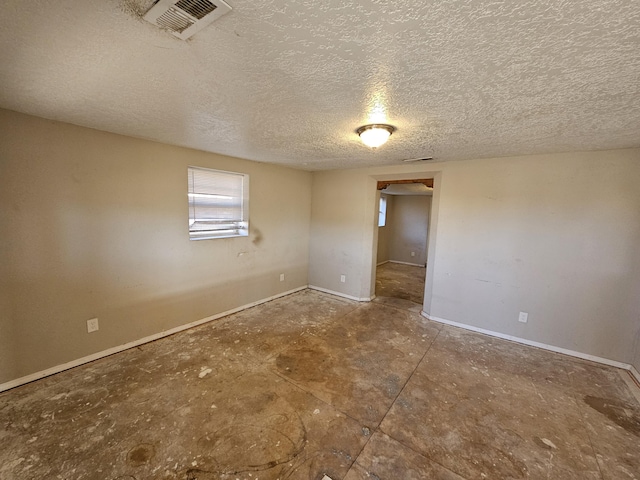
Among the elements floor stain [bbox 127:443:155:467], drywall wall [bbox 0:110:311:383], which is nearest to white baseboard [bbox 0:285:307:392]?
drywall wall [bbox 0:110:311:383]

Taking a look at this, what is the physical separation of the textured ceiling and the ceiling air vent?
4 cm

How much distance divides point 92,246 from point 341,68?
8.59 feet

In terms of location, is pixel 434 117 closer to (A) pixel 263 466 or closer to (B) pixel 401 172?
(B) pixel 401 172

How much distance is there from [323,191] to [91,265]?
3283mm

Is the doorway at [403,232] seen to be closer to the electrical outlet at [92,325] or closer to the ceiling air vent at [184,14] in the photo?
the electrical outlet at [92,325]

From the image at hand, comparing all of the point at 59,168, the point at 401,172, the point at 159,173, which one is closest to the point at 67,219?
the point at 59,168

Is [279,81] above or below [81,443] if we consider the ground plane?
above

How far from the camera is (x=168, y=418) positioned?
1.73 metres

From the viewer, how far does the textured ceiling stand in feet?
2.88

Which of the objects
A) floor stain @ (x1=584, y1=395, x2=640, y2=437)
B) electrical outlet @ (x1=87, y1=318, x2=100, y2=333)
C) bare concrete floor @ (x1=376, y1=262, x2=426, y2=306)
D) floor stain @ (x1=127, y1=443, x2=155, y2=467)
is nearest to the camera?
floor stain @ (x1=127, y1=443, x2=155, y2=467)

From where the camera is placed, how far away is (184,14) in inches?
35.4

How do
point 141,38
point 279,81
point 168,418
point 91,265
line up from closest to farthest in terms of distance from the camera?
point 141,38 < point 279,81 < point 168,418 < point 91,265

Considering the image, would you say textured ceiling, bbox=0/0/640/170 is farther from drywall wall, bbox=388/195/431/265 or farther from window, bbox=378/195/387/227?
drywall wall, bbox=388/195/431/265

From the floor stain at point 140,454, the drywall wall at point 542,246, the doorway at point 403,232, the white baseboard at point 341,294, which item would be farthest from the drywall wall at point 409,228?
the floor stain at point 140,454
